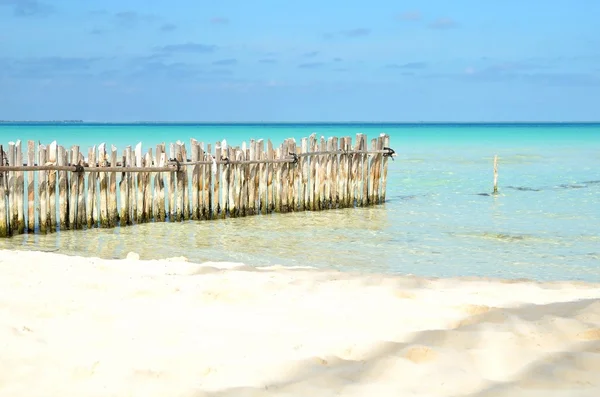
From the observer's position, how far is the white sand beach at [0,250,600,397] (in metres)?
4.48

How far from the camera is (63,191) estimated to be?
1291cm

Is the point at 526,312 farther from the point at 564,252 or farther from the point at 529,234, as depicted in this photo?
the point at 529,234

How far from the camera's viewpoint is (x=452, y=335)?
5.30m

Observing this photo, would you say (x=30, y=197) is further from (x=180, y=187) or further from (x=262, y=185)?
(x=262, y=185)

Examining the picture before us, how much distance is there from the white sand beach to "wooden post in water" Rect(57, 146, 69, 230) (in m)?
5.46

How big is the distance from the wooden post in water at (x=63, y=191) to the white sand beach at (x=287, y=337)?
5.46 m

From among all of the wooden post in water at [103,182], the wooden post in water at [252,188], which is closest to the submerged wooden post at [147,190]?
the wooden post in water at [103,182]

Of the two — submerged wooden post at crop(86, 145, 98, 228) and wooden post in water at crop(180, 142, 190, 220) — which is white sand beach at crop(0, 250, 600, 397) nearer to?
submerged wooden post at crop(86, 145, 98, 228)

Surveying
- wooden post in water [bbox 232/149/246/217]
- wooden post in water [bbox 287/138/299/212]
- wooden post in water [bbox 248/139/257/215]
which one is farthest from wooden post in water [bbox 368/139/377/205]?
wooden post in water [bbox 232/149/246/217]

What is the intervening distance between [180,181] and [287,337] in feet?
30.1

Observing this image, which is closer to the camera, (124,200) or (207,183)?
(124,200)

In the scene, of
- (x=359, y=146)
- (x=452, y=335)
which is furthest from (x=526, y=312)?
(x=359, y=146)

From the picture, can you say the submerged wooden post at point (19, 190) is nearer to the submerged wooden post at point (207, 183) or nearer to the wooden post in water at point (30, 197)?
the wooden post in water at point (30, 197)

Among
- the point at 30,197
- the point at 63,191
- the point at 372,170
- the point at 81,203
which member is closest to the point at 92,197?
the point at 81,203
